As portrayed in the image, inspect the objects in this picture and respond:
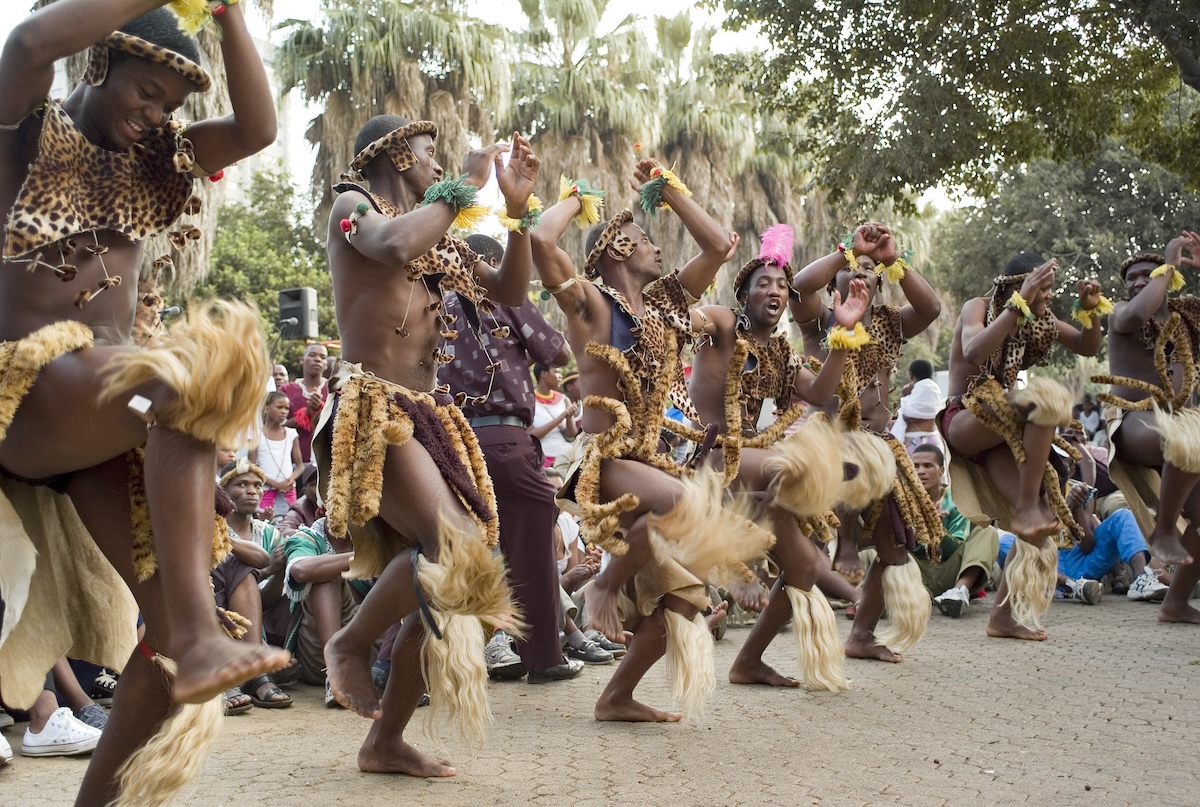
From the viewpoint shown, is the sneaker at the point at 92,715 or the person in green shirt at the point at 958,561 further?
the person in green shirt at the point at 958,561

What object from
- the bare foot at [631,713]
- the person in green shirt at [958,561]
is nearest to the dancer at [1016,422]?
the person in green shirt at [958,561]

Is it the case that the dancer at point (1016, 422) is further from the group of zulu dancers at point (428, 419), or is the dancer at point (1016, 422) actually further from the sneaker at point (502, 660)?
the sneaker at point (502, 660)

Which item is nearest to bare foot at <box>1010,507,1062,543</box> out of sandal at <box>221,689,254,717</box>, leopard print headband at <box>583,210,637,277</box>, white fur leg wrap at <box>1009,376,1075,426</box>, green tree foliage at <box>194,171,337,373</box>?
white fur leg wrap at <box>1009,376,1075,426</box>

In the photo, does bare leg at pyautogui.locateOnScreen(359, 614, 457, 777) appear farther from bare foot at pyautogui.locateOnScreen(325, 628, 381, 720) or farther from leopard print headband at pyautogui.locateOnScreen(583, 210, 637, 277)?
leopard print headband at pyautogui.locateOnScreen(583, 210, 637, 277)

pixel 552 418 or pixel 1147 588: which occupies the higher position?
pixel 552 418

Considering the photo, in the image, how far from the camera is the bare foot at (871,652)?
6.61 meters

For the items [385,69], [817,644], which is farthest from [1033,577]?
[385,69]

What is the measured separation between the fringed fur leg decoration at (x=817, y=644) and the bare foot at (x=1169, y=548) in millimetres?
2949

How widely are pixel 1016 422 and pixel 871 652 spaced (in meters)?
1.54

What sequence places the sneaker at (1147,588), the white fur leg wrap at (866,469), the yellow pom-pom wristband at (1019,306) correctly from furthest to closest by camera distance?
the sneaker at (1147,588)
the yellow pom-pom wristband at (1019,306)
the white fur leg wrap at (866,469)

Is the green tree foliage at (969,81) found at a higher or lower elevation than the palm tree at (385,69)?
lower

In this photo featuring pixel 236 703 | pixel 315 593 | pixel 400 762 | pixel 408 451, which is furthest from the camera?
pixel 315 593

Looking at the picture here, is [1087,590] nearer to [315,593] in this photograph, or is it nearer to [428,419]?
[315,593]

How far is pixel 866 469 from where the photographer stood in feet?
20.8
